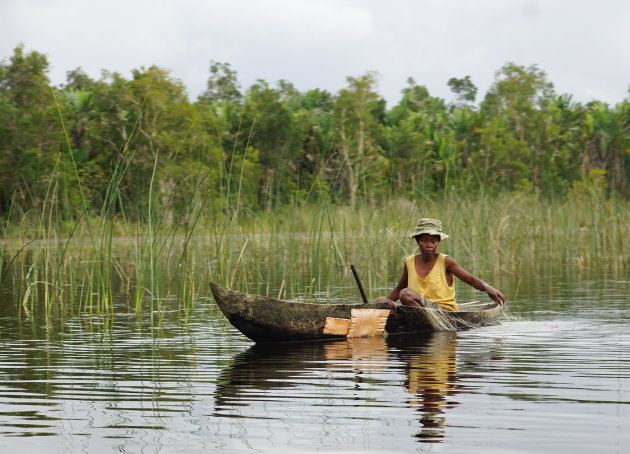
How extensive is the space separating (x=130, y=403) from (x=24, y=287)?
760cm

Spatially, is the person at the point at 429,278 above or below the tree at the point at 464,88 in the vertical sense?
below

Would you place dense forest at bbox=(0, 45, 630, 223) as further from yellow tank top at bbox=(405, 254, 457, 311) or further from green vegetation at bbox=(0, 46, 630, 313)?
yellow tank top at bbox=(405, 254, 457, 311)

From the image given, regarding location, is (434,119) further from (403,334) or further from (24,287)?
(403,334)

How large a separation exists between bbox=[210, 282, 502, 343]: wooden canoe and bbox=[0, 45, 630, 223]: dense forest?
10.9 meters

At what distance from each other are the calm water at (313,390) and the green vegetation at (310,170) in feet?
6.57

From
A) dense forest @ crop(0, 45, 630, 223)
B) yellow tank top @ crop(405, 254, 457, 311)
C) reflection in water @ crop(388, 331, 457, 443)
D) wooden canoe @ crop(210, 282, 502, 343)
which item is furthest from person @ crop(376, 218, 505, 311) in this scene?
dense forest @ crop(0, 45, 630, 223)

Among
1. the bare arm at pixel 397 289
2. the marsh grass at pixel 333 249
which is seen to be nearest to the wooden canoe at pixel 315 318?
the bare arm at pixel 397 289

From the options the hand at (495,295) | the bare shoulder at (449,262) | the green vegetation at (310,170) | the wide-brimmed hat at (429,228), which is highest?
the green vegetation at (310,170)

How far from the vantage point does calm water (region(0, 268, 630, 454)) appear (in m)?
3.99

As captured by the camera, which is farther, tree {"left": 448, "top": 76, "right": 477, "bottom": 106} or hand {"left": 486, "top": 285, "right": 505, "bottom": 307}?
tree {"left": 448, "top": 76, "right": 477, "bottom": 106}

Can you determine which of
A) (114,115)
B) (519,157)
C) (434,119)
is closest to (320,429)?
(114,115)

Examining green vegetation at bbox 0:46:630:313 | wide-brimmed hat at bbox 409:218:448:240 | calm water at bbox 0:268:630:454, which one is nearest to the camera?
calm water at bbox 0:268:630:454

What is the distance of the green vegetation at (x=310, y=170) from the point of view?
43.2 feet

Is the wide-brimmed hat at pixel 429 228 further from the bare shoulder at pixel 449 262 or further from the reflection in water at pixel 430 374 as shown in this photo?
the reflection in water at pixel 430 374
